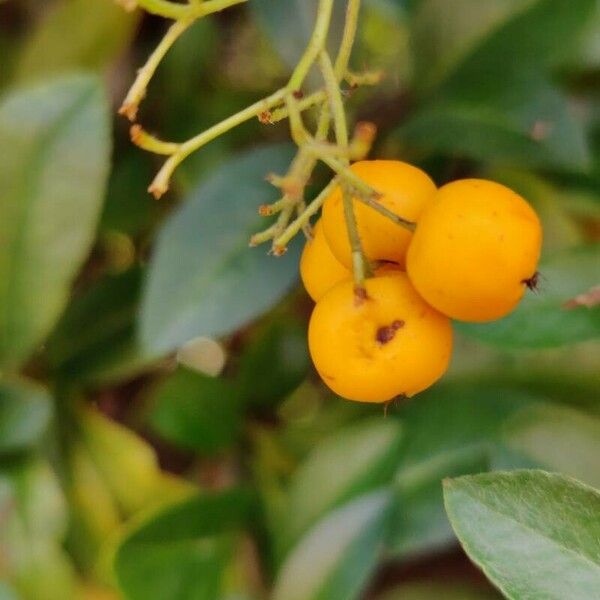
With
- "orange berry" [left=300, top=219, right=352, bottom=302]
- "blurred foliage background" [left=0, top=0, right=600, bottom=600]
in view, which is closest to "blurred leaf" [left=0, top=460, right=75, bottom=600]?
"blurred foliage background" [left=0, top=0, right=600, bottom=600]

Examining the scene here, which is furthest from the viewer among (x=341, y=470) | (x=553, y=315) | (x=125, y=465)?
(x=125, y=465)

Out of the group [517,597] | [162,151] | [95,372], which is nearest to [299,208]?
[162,151]

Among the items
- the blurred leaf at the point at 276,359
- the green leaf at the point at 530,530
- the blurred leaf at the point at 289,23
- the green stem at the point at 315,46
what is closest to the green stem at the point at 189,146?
the green stem at the point at 315,46

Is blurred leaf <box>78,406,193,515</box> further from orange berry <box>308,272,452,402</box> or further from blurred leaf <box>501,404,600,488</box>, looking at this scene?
orange berry <box>308,272,452,402</box>

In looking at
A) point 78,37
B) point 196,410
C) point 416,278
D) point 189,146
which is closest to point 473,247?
point 416,278

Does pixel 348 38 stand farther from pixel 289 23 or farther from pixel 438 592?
pixel 438 592

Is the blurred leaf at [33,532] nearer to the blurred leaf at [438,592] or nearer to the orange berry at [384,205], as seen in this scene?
the blurred leaf at [438,592]

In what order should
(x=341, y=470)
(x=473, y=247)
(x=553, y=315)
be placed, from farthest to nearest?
1. (x=341, y=470)
2. (x=553, y=315)
3. (x=473, y=247)

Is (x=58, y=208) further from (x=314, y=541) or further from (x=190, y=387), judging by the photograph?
(x=314, y=541)
